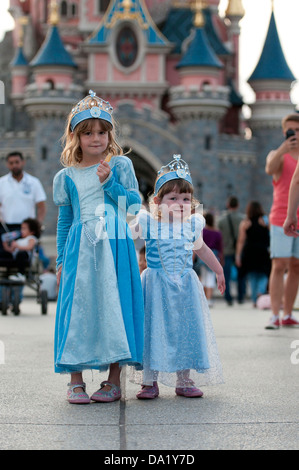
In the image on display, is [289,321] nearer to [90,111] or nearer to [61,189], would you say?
[61,189]

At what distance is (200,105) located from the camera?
31969mm

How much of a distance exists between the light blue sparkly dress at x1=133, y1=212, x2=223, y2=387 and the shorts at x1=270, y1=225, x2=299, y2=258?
2.27 m

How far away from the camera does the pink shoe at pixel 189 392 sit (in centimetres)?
367

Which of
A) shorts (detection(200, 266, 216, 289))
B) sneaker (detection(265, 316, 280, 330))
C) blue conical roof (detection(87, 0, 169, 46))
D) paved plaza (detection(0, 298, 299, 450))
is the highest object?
blue conical roof (detection(87, 0, 169, 46))

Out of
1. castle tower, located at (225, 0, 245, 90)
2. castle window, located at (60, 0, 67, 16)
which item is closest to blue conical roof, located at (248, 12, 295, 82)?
castle tower, located at (225, 0, 245, 90)

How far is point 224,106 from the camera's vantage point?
32.3 metres

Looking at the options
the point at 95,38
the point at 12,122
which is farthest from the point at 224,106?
the point at 12,122

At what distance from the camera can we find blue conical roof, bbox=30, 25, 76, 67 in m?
32.5

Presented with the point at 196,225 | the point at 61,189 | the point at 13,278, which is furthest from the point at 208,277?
the point at 61,189

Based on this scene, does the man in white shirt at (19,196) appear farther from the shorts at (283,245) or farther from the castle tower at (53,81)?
the castle tower at (53,81)

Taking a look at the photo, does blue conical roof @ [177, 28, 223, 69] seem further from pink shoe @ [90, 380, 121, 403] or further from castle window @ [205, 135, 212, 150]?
pink shoe @ [90, 380, 121, 403]

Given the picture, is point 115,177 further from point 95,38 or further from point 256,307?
point 95,38
